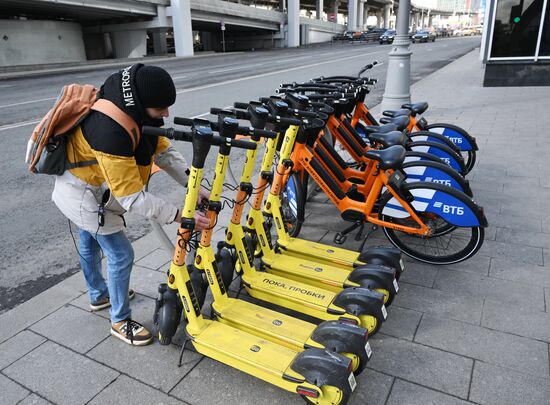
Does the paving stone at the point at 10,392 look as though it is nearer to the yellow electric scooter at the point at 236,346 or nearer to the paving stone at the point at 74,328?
the paving stone at the point at 74,328

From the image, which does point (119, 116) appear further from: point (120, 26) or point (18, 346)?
point (120, 26)

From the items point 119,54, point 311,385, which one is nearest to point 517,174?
point 311,385

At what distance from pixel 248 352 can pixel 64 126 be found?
1.65 metres

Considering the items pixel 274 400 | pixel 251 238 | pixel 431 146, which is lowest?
pixel 274 400

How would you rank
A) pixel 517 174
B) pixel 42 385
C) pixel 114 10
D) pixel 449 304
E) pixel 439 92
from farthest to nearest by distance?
1. pixel 114 10
2. pixel 439 92
3. pixel 517 174
4. pixel 449 304
5. pixel 42 385

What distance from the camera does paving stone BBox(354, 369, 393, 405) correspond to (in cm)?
234

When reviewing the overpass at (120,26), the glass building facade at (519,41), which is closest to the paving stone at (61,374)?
the glass building facade at (519,41)

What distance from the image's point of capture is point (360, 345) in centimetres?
234

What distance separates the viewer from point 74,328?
2977 millimetres

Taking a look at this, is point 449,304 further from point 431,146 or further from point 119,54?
point 119,54

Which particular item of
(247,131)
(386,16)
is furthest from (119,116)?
(386,16)

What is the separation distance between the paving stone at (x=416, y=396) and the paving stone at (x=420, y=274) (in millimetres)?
1136

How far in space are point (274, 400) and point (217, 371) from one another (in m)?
0.42

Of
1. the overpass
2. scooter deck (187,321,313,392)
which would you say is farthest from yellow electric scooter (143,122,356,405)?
the overpass
